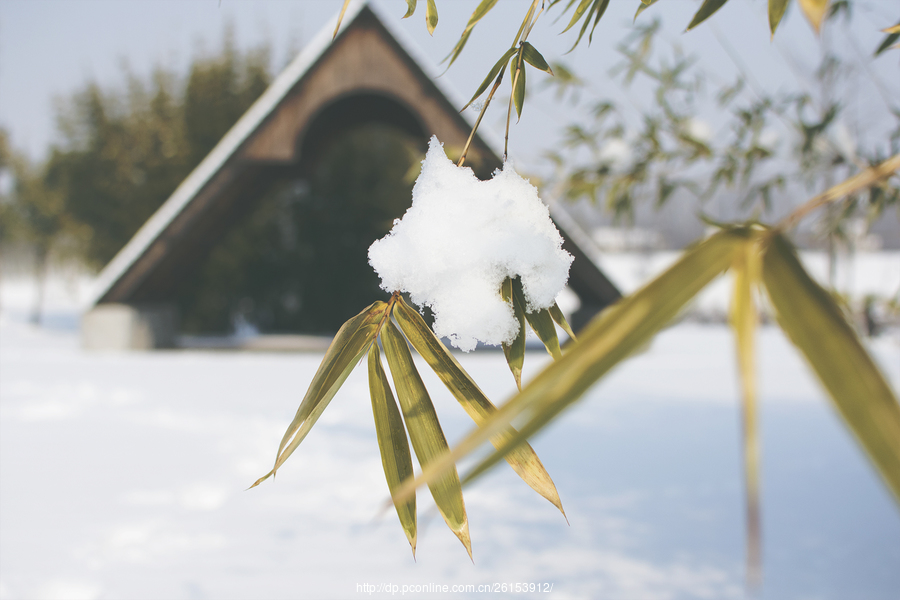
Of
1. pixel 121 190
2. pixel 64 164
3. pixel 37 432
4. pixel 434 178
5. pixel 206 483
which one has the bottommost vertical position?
pixel 434 178

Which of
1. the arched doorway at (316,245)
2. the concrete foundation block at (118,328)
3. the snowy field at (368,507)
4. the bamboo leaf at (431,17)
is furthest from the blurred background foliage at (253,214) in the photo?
the bamboo leaf at (431,17)

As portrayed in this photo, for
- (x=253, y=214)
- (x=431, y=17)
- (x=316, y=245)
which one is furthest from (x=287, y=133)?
(x=431, y=17)

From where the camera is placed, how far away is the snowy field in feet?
6.20

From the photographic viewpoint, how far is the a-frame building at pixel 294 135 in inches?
194

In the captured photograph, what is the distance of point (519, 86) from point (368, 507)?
223 centimetres

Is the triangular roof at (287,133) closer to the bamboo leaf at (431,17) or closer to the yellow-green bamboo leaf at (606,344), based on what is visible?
the bamboo leaf at (431,17)

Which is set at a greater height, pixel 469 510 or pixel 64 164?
pixel 64 164

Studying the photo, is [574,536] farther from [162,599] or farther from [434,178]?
[434,178]

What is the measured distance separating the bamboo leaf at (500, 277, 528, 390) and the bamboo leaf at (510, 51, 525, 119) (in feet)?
0.71

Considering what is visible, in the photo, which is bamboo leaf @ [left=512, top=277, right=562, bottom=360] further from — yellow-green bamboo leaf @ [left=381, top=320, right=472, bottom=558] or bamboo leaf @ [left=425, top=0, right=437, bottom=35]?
bamboo leaf @ [left=425, top=0, right=437, bottom=35]


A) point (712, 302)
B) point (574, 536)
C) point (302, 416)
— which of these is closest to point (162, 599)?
point (574, 536)

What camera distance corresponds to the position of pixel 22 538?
2143 millimetres

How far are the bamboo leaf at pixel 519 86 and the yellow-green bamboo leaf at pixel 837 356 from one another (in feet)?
1.28

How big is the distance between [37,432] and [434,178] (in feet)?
13.3
